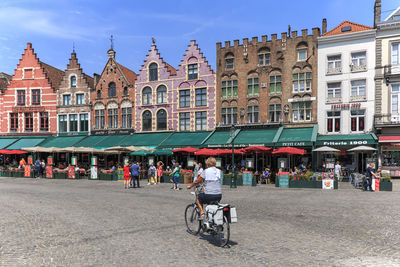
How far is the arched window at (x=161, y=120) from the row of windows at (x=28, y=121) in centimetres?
1376

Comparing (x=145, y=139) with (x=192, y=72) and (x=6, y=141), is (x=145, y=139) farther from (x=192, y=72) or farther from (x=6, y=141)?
(x=6, y=141)

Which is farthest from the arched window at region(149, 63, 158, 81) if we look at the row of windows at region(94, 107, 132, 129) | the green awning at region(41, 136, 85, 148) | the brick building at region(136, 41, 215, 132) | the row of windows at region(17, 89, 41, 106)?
the row of windows at region(17, 89, 41, 106)

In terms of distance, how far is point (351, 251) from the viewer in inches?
241

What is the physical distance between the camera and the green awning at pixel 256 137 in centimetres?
2581

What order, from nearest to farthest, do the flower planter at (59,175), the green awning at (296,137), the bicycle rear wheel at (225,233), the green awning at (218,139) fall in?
1. the bicycle rear wheel at (225,233)
2. the green awning at (296,137)
3. the flower planter at (59,175)
4. the green awning at (218,139)

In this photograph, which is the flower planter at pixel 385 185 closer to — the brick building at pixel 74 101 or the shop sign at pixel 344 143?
the shop sign at pixel 344 143

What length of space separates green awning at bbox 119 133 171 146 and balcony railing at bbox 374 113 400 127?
58.1 feet

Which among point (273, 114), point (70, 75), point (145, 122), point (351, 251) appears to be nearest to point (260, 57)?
point (273, 114)

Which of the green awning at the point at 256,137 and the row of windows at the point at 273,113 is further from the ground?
the row of windows at the point at 273,113

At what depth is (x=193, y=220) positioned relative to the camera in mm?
7617

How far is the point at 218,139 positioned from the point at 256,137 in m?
3.28

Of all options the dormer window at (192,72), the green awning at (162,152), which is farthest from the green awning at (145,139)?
the dormer window at (192,72)

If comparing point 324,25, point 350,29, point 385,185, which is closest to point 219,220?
point 385,185

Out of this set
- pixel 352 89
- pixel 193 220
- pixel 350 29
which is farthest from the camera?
pixel 350 29
